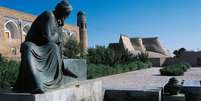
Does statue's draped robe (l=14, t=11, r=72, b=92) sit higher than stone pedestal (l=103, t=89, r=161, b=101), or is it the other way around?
statue's draped robe (l=14, t=11, r=72, b=92)

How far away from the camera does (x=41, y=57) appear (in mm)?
4910

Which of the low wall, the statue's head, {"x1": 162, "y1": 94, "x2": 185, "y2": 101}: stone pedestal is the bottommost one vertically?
{"x1": 162, "y1": 94, "x2": 185, "y2": 101}: stone pedestal

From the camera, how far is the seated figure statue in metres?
4.64

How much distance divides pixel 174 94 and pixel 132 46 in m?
45.9

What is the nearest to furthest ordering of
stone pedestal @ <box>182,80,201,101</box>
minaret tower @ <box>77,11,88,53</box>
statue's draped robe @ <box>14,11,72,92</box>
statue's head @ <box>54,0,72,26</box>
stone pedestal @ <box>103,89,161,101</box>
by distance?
statue's draped robe @ <box>14,11,72,92</box>
statue's head @ <box>54,0,72,26</box>
stone pedestal @ <box>103,89,161,101</box>
stone pedestal @ <box>182,80,201,101</box>
minaret tower @ <box>77,11,88,53</box>

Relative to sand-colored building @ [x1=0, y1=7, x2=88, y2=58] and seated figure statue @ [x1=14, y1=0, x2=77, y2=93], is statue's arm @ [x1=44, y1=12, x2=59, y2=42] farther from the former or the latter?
sand-colored building @ [x1=0, y1=7, x2=88, y2=58]

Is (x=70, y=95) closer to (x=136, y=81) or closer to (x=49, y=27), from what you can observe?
(x=49, y=27)

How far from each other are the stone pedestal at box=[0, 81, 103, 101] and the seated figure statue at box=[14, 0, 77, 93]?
13cm

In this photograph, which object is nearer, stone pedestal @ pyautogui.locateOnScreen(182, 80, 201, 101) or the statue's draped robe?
the statue's draped robe

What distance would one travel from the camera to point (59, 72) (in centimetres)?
524

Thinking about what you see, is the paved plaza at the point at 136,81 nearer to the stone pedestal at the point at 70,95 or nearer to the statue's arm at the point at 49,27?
the stone pedestal at the point at 70,95

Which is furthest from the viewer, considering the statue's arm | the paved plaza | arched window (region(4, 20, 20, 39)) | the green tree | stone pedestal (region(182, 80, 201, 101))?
the green tree

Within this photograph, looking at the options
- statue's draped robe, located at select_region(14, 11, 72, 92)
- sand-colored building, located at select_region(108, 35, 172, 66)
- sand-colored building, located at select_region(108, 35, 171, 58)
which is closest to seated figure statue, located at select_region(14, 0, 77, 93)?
statue's draped robe, located at select_region(14, 11, 72, 92)

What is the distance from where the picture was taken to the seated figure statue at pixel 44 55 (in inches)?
183
